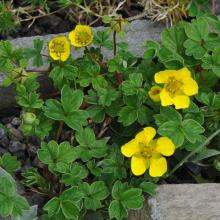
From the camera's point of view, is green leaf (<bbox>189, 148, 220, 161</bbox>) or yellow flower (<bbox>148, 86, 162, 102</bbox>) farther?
green leaf (<bbox>189, 148, 220, 161</bbox>)

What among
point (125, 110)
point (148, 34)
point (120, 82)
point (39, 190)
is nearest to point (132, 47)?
point (148, 34)

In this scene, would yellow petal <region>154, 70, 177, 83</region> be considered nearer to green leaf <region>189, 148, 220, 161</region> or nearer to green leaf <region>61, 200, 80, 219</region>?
green leaf <region>189, 148, 220, 161</region>

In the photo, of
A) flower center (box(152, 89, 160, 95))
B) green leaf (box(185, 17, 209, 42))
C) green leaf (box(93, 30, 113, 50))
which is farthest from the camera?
green leaf (box(93, 30, 113, 50))

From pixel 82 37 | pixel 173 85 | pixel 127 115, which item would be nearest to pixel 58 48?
pixel 82 37

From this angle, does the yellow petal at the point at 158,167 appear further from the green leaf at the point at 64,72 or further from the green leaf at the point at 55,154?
the green leaf at the point at 64,72

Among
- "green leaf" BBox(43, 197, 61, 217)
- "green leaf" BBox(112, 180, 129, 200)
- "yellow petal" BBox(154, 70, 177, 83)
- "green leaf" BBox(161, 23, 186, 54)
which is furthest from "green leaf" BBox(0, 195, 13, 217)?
"green leaf" BBox(161, 23, 186, 54)

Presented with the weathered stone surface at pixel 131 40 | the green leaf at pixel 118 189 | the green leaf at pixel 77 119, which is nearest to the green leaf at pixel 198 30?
the weathered stone surface at pixel 131 40

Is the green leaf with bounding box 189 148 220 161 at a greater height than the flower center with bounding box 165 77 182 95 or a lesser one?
lesser
